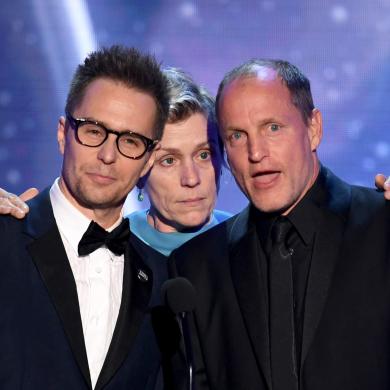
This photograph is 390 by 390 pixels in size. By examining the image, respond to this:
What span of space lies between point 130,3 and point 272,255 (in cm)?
217

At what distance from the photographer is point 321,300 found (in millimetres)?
2660

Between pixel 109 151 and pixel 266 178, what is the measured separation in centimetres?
61

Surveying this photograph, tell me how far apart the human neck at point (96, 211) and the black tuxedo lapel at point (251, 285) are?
1.61ft

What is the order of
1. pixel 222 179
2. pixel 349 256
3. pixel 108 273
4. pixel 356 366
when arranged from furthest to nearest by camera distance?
pixel 222 179 < pixel 108 273 < pixel 349 256 < pixel 356 366

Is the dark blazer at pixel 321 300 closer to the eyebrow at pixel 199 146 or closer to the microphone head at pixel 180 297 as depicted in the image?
the microphone head at pixel 180 297

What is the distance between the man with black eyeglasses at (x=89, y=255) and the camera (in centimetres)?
258

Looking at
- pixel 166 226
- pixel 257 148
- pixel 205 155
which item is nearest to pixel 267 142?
pixel 257 148

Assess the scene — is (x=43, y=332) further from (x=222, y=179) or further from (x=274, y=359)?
(x=222, y=179)

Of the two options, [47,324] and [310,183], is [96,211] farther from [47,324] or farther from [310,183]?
[310,183]

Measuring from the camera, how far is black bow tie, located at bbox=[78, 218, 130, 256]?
285cm

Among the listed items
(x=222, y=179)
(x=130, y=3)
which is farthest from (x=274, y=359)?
(x=130, y=3)

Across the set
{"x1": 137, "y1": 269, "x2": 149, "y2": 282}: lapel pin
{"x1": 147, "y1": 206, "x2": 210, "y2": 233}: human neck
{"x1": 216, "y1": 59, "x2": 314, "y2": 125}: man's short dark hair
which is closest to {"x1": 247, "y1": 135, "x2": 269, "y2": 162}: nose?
{"x1": 216, "y1": 59, "x2": 314, "y2": 125}: man's short dark hair

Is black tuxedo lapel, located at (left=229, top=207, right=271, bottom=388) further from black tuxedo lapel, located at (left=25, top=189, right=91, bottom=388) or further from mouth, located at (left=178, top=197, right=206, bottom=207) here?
mouth, located at (left=178, top=197, right=206, bottom=207)

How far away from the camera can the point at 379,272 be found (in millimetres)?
2668
